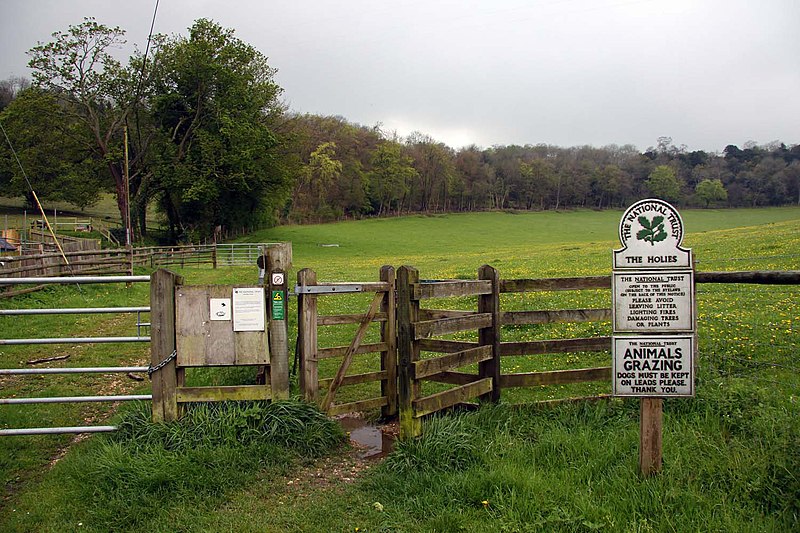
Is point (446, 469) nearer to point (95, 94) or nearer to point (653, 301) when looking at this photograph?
point (653, 301)

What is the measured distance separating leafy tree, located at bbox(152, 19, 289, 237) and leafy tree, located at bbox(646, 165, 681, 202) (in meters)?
51.6

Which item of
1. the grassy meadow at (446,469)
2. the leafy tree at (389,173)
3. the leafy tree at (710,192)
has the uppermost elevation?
the leafy tree at (389,173)

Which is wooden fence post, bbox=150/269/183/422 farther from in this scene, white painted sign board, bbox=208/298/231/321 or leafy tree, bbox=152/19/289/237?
leafy tree, bbox=152/19/289/237

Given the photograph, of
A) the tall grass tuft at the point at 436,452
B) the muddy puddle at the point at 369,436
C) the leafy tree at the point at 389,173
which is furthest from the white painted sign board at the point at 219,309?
the leafy tree at the point at 389,173

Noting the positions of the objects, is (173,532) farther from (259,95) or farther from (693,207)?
(693,207)

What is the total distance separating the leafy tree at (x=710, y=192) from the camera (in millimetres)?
82312

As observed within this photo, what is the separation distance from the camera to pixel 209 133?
48.8 metres

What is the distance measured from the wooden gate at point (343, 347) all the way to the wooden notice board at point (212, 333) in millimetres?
457

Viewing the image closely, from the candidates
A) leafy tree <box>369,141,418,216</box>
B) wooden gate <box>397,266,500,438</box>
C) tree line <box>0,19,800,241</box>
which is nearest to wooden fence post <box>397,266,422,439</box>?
wooden gate <box>397,266,500,438</box>

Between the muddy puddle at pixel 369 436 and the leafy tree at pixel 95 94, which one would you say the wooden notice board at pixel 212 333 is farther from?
the leafy tree at pixel 95 94

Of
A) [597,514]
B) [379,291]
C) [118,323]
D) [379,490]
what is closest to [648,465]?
[597,514]

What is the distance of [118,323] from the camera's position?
1434 centimetres

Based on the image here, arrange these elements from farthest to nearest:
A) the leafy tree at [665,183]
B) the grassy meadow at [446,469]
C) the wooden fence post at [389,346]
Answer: the leafy tree at [665,183], the wooden fence post at [389,346], the grassy meadow at [446,469]

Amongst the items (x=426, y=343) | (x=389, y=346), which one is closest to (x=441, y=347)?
(x=426, y=343)
